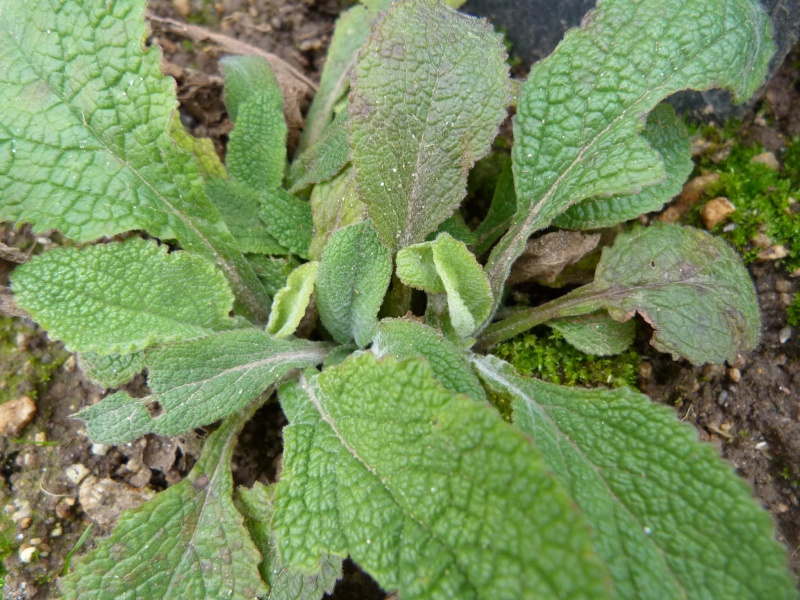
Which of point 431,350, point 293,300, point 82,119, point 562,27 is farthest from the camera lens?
point 562,27

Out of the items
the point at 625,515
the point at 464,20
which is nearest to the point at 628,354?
the point at 625,515

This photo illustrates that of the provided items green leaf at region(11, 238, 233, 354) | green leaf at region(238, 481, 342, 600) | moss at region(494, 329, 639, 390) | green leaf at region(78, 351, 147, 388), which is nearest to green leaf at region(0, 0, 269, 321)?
green leaf at region(11, 238, 233, 354)

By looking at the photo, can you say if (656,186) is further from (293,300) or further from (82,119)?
(82,119)

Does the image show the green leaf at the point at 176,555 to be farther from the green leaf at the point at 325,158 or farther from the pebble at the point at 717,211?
the pebble at the point at 717,211

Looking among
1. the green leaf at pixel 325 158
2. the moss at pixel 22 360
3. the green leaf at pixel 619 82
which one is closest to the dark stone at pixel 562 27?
the green leaf at pixel 619 82

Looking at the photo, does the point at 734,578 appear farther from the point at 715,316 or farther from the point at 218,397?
the point at 218,397

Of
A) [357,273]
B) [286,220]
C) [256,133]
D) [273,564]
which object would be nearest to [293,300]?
[357,273]
